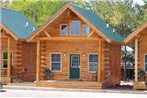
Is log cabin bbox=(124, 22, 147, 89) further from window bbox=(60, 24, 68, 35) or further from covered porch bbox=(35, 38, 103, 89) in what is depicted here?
window bbox=(60, 24, 68, 35)

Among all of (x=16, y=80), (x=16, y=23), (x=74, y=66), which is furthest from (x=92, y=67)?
(x=16, y=23)

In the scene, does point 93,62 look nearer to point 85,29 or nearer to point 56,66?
point 85,29

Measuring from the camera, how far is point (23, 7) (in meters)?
55.6

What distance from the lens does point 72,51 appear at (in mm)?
33750

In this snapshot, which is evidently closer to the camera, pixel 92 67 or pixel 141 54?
pixel 141 54

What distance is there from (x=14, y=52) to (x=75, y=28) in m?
5.72

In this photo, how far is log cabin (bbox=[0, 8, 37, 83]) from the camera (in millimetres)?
34312

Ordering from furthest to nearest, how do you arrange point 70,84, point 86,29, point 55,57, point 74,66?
point 55,57, point 74,66, point 86,29, point 70,84

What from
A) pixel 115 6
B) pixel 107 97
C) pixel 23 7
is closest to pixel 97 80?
pixel 107 97

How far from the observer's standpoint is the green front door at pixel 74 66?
33.6 metres

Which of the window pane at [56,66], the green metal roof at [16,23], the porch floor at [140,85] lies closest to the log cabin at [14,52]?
the green metal roof at [16,23]

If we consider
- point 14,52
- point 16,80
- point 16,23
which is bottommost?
point 16,80

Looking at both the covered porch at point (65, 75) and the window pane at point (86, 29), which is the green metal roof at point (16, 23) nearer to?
the covered porch at point (65, 75)

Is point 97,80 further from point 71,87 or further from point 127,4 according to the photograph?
point 127,4
